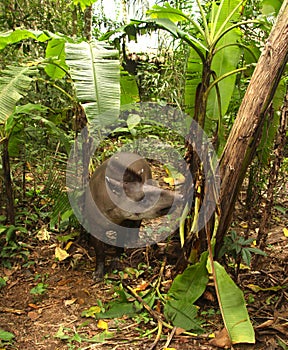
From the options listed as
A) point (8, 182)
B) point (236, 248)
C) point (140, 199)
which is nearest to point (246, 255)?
point (236, 248)

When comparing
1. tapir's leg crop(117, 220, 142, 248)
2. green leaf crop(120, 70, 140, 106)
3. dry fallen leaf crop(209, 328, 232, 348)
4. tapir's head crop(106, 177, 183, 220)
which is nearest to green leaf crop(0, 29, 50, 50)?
green leaf crop(120, 70, 140, 106)

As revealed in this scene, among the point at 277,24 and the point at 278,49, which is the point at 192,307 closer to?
the point at 278,49

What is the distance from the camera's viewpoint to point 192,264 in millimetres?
2424

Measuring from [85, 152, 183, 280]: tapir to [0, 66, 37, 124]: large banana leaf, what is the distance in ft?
2.36

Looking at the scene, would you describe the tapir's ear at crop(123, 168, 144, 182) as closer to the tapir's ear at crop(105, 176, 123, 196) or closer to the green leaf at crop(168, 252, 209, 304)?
the tapir's ear at crop(105, 176, 123, 196)

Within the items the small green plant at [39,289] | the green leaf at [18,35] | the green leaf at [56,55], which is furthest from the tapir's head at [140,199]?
the green leaf at [18,35]

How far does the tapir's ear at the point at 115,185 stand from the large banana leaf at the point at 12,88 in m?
0.75

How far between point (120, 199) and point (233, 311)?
985mm

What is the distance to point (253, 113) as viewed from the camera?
2195 mm

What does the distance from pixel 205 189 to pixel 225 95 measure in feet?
2.40

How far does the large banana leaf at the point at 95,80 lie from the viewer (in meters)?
1.98

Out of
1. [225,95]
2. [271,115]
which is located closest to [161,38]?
[225,95]

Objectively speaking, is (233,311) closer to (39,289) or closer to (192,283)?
(192,283)

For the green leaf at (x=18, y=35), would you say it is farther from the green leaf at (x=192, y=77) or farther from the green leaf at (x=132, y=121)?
the green leaf at (x=192, y=77)
